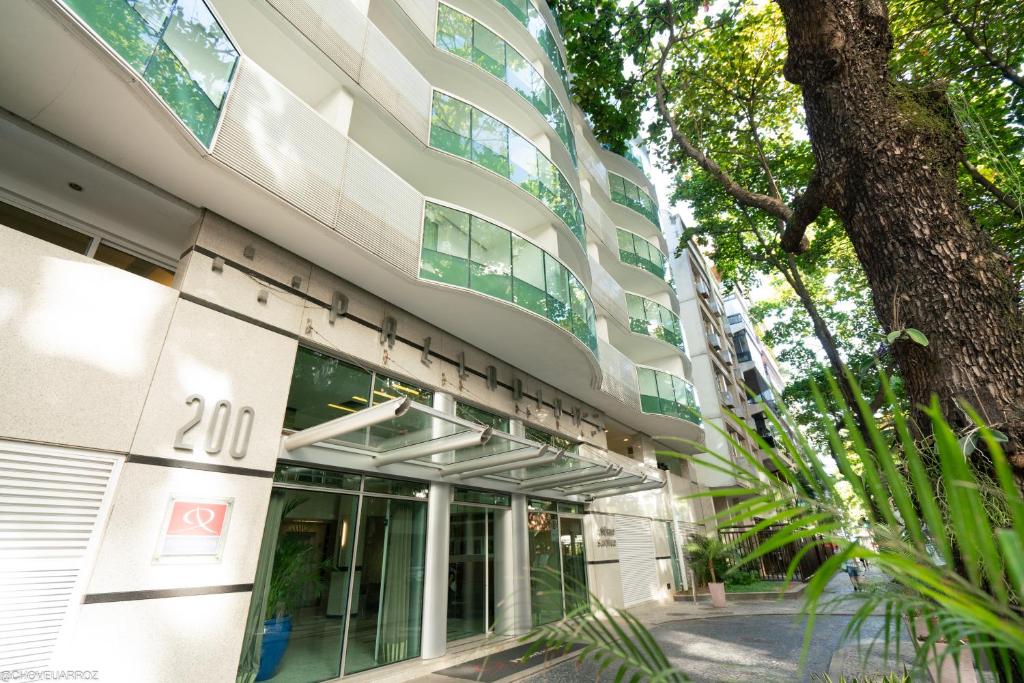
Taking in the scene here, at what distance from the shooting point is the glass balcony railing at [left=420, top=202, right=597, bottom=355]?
28.7 feet

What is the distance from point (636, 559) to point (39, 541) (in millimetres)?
14783

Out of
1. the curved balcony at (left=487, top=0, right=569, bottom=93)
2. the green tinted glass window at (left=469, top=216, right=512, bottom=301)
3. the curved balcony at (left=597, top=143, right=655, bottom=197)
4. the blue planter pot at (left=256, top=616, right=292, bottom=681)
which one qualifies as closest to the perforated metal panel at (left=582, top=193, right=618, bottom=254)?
the curved balcony at (left=597, top=143, right=655, bottom=197)

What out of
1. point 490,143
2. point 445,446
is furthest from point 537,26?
point 445,446

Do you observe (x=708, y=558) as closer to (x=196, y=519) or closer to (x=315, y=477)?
(x=315, y=477)

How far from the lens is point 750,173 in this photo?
13.5 m

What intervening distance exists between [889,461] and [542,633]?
75.6 inches

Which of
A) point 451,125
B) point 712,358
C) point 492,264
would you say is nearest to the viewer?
point 492,264

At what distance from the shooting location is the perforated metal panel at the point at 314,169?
6.44 meters

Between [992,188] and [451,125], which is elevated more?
[451,125]

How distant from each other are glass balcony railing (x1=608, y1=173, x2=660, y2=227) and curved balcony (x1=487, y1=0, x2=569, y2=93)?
17.6 feet

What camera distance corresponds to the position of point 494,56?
39.5 ft

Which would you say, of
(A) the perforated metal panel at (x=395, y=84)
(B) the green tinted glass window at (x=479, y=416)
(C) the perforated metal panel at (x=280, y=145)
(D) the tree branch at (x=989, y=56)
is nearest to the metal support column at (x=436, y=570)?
(B) the green tinted glass window at (x=479, y=416)

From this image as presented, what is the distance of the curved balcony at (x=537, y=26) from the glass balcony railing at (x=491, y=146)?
209 inches

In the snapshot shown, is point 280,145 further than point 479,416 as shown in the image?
No
